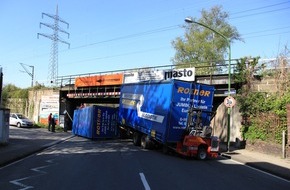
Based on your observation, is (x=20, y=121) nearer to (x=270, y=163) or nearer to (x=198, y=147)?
(x=198, y=147)

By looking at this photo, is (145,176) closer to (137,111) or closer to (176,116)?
(176,116)

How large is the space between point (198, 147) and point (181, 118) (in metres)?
1.78

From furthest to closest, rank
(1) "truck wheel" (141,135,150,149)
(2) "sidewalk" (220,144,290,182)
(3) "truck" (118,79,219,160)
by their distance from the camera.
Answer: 1. (1) "truck wheel" (141,135,150,149)
2. (3) "truck" (118,79,219,160)
3. (2) "sidewalk" (220,144,290,182)

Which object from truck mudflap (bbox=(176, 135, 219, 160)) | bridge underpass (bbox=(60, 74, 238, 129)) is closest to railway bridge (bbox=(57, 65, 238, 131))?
bridge underpass (bbox=(60, 74, 238, 129))

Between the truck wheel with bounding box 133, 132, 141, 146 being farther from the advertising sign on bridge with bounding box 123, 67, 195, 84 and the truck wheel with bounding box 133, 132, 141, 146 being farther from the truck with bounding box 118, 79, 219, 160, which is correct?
the advertising sign on bridge with bounding box 123, 67, 195, 84

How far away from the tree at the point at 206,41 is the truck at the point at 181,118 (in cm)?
3294

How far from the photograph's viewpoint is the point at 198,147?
18594mm

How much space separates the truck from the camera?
742 inches

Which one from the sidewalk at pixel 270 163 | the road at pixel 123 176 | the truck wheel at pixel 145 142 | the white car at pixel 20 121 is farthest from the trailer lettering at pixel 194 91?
the white car at pixel 20 121

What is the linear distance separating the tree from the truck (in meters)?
32.9

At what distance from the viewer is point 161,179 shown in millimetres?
11602

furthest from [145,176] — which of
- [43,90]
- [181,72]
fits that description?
[43,90]

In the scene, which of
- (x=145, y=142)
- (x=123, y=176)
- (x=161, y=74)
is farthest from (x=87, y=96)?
(x=123, y=176)

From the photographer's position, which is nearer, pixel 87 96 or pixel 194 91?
pixel 194 91
